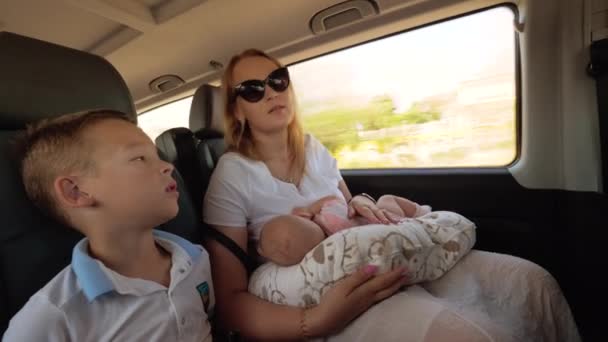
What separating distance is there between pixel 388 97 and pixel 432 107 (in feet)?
0.88

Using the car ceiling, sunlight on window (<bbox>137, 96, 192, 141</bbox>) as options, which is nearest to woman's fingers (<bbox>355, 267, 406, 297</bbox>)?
the car ceiling

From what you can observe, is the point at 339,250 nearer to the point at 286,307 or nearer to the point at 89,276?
the point at 286,307

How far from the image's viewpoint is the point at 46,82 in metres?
0.98

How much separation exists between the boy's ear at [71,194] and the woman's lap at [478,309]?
0.75 meters

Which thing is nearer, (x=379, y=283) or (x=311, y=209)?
(x=379, y=283)

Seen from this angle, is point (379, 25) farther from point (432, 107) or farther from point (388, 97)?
point (432, 107)

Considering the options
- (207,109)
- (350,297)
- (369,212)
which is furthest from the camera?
(207,109)

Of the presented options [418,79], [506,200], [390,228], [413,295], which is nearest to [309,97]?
[418,79]

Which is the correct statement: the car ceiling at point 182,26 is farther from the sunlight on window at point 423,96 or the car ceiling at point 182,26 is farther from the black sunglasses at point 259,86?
the black sunglasses at point 259,86

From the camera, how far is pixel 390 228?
0.97 meters

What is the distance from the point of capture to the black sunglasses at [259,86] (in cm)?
136

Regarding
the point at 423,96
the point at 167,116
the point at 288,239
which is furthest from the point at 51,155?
the point at 167,116

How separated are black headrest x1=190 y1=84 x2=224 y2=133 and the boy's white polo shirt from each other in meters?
1.03

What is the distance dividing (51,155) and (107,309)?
0.40 m
